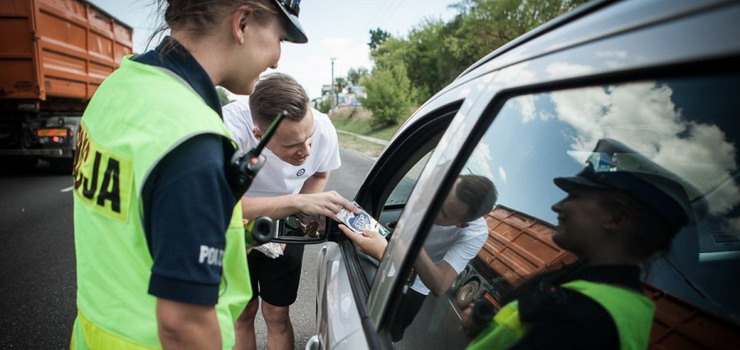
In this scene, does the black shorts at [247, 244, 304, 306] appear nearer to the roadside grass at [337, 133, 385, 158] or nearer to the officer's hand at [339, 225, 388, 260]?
the officer's hand at [339, 225, 388, 260]

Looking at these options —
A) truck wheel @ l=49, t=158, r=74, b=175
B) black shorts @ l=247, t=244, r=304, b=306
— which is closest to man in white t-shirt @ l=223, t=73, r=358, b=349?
black shorts @ l=247, t=244, r=304, b=306

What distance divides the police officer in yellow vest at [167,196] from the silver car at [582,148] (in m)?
0.46

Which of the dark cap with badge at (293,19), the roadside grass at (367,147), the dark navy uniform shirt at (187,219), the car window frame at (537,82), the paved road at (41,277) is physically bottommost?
the paved road at (41,277)

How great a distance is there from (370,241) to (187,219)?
83cm

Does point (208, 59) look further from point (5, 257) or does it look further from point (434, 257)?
point (5, 257)

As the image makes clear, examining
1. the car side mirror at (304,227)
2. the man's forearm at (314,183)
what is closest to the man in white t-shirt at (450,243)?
the car side mirror at (304,227)

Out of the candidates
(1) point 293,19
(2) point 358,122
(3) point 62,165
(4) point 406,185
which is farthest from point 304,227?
(2) point 358,122

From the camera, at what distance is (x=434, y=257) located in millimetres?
1099

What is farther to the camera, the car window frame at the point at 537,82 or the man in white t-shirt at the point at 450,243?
the man in white t-shirt at the point at 450,243

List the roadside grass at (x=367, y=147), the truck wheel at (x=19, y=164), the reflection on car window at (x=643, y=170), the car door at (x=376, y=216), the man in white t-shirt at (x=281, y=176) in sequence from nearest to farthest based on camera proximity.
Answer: the reflection on car window at (x=643, y=170)
the car door at (x=376, y=216)
the man in white t-shirt at (x=281, y=176)
the truck wheel at (x=19, y=164)
the roadside grass at (x=367, y=147)

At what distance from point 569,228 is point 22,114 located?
10.6 metres

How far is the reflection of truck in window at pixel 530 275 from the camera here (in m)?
0.66

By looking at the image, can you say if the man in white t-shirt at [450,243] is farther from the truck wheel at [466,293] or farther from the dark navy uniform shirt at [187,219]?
the dark navy uniform shirt at [187,219]

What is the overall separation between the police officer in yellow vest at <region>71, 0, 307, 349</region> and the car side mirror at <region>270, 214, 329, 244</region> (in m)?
0.72
